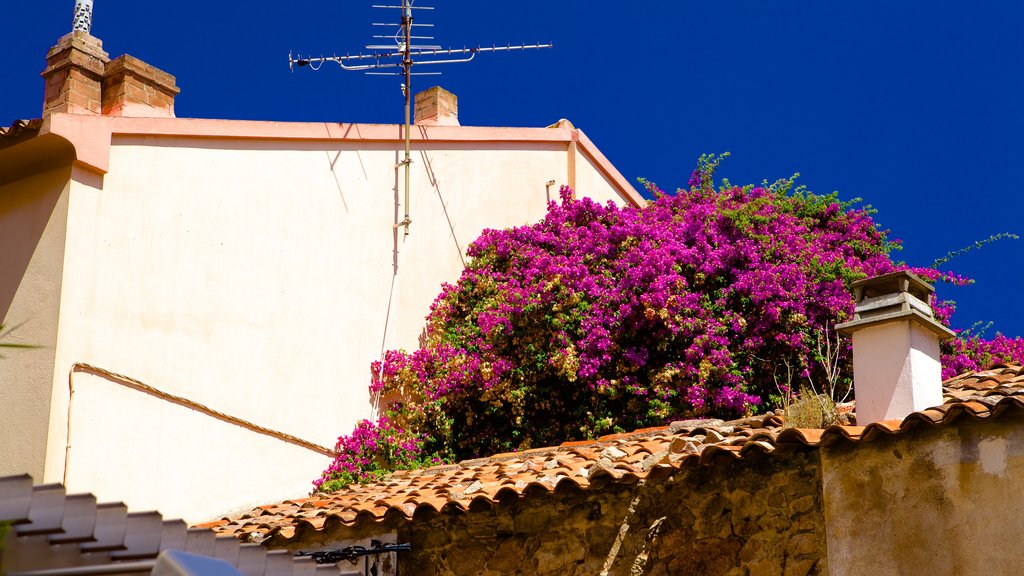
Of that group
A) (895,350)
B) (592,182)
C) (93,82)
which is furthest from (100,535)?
(592,182)

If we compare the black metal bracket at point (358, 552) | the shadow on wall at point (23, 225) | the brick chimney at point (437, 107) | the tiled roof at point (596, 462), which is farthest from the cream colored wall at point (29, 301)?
the brick chimney at point (437, 107)

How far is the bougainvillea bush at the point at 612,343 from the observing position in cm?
1345

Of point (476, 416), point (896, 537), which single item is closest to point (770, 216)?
point (476, 416)

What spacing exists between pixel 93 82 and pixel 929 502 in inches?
358

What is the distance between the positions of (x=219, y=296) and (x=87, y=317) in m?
1.52

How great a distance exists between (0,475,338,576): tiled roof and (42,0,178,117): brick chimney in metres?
8.66

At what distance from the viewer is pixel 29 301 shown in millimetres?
11797

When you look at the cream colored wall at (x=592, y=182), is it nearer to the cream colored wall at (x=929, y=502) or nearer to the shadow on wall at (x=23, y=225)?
the shadow on wall at (x=23, y=225)

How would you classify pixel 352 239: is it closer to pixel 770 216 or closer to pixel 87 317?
pixel 87 317

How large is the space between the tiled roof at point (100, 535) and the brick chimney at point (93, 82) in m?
8.66

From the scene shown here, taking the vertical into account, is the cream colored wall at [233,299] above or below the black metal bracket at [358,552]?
above

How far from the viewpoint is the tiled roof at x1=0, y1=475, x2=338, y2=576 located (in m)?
4.18

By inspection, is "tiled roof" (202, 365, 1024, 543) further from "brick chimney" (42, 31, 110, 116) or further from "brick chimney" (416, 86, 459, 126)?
"brick chimney" (416, 86, 459, 126)

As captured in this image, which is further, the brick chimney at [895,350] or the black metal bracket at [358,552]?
the black metal bracket at [358,552]
